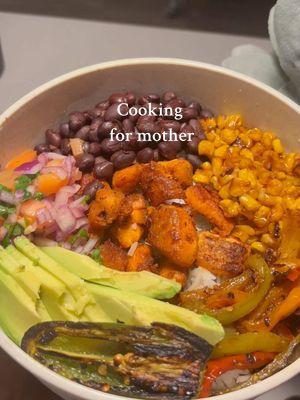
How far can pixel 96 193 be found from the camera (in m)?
1.34

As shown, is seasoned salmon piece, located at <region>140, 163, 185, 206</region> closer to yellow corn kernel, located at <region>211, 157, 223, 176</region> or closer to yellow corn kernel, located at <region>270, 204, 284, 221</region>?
yellow corn kernel, located at <region>211, 157, 223, 176</region>

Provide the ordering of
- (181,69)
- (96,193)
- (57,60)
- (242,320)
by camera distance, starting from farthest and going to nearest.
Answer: (57,60) → (181,69) → (96,193) → (242,320)

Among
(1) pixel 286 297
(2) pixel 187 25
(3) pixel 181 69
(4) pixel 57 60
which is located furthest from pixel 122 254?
(2) pixel 187 25

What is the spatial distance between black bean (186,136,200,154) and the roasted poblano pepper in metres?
0.50

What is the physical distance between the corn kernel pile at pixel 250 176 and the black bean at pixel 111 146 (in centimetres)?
20

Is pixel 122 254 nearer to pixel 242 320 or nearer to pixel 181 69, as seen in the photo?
pixel 242 320

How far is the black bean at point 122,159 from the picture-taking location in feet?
4.63

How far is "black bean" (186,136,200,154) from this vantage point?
4.74 feet

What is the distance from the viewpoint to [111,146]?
1.43m

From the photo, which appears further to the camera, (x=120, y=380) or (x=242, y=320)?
(x=242, y=320)

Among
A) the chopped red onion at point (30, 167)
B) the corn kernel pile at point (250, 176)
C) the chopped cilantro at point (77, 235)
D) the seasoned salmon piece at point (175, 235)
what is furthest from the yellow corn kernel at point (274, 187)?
the chopped red onion at point (30, 167)

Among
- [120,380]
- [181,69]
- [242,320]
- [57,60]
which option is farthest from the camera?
[57,60]

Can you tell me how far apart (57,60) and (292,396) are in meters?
1.29

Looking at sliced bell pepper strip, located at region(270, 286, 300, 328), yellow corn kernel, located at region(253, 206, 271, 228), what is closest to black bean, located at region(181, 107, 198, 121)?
yellow corn kernel, located at region(253, 206, 271, 228)
